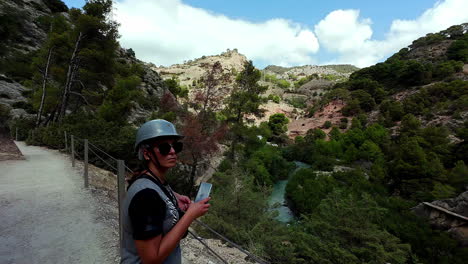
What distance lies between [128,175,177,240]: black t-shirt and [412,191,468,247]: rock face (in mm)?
23567

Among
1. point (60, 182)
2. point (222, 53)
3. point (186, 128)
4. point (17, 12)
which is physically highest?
point (222, 53)

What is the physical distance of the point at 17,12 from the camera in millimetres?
31062

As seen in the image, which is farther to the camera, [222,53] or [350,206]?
[222,53]

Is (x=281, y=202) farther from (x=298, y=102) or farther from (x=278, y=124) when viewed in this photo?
(x=298, y=102)

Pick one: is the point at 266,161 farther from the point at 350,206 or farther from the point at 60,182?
the point at 60,182

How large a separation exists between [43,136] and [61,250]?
13660 mm

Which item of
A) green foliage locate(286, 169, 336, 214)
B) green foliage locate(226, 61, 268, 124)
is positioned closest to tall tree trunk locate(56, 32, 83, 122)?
green foliage locate(226, 61, 268, 124)

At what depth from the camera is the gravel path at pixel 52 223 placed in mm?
3330

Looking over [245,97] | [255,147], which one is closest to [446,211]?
[245,97]

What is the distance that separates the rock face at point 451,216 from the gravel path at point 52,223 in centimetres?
2308

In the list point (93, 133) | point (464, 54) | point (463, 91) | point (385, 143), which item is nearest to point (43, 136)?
point (93, 133)

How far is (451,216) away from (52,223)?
24646 millimetres

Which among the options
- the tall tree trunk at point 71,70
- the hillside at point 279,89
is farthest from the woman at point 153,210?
the hillside at point 279,89

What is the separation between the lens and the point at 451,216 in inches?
662
